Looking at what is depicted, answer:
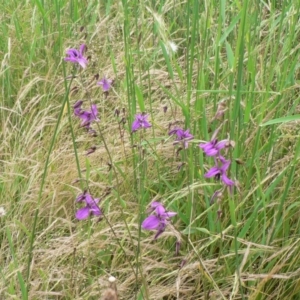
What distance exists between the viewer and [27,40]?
7.86 ft

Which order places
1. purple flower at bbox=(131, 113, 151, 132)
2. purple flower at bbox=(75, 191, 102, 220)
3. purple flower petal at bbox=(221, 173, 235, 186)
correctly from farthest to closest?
1. purple flower at bbox=(131, 113, 151, 132)
2. purple flower at bbox=(75, 191, 102, 220)
3. purple flower petal at bbox=(221, 173, 235, 186)

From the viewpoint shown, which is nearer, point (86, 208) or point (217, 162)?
point (217, 162)

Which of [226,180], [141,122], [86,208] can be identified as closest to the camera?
[226,180]

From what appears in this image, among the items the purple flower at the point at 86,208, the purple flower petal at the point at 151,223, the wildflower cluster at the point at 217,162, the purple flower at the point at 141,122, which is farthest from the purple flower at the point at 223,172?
the purple flower at the point at 141,122

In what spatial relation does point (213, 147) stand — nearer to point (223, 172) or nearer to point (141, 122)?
point (223, 172)

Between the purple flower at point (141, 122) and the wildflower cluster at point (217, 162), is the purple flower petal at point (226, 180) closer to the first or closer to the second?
the wildflower cluster at point (217, 162)

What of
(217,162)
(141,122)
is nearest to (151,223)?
(217,162)

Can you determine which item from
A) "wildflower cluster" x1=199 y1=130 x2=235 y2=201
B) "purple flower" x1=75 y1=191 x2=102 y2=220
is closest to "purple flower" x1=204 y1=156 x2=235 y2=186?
"wildflower cluster" x1=199 y1=130 x2=235 y2=201

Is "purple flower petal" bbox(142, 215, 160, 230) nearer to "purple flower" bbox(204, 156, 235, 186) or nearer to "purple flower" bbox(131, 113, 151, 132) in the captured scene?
"purple flower" bbox(204, 156, 235, 186)

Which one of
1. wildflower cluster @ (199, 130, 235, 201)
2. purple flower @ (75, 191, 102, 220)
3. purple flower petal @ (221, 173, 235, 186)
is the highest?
wildflower cluster @ (199, 130, 235, 201)

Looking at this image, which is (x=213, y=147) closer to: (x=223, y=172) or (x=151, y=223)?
(x=223, y=172)

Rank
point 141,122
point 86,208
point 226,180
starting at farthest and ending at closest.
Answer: point 141,122, point 86,208, point 226,180

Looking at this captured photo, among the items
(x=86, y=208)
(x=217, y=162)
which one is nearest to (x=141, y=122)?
(x=86, y=208)

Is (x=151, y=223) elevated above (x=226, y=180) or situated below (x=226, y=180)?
below
